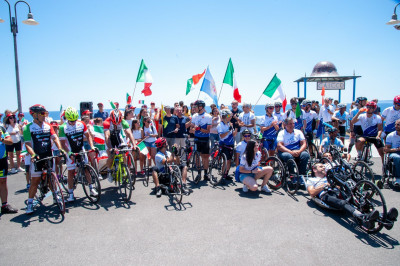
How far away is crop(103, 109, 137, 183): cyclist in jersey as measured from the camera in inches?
233

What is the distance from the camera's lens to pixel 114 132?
6043mm

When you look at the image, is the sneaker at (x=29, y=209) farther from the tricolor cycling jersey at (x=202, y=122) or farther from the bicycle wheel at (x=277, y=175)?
the bicycle wheel at (x=277, y=175)

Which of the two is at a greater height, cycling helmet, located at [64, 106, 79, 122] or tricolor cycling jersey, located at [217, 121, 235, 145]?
cycling helmet, located at [64, 106, 79, 122]

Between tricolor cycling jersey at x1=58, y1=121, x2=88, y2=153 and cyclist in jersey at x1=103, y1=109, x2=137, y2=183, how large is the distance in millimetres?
596

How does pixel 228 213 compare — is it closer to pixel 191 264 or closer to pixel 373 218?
pixel 191 264

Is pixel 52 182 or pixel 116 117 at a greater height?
pixel 116 117

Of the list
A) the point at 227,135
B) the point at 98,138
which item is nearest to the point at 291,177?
the point at 227,135

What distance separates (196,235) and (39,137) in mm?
3547

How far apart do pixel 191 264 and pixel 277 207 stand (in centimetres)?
242

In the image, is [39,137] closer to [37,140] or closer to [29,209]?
[37,140]

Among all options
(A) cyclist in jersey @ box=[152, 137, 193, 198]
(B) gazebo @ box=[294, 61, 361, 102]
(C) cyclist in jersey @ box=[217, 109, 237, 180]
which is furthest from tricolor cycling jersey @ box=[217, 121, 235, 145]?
(B) gazebo @ box=[294, 61, 361, 102]

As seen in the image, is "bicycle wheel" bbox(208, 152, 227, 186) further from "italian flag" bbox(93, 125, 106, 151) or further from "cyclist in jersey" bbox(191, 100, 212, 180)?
"italian flag" bbox(93, 125, 106, 151)

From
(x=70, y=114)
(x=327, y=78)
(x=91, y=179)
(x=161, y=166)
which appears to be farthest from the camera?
(x=327, y=78)

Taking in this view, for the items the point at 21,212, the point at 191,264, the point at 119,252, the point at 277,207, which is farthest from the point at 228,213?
the point at 21,212
